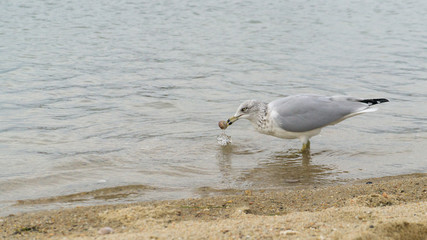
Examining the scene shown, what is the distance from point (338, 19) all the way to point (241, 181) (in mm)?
13461

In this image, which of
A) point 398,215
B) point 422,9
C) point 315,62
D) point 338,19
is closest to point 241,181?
point 398,215

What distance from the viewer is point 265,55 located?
527 inches

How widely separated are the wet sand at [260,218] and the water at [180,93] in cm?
84

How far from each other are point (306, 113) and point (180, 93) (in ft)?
11.3

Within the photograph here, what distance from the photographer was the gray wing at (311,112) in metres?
7.20

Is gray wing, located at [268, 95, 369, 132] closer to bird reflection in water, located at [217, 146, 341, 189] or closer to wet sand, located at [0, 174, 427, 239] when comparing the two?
bird reflection in water, located at [217, 146, 341, 189]

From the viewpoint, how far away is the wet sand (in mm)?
3727

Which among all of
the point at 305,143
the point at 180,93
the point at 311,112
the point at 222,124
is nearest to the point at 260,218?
the point at 311,112

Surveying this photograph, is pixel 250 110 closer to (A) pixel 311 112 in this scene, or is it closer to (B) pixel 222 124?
(B) pixel 222 124

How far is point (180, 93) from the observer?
10195mm

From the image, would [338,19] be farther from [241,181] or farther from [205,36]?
[241,181]

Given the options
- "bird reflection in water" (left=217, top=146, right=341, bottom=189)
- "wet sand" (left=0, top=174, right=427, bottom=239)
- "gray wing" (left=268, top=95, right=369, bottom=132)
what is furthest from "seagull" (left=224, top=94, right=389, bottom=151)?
"wet sand" (left=0, top=174, right=427, bottom=239)

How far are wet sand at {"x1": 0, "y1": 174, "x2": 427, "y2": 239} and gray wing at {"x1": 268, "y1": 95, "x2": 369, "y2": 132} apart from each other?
5.45ft

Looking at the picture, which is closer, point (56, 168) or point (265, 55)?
point (56, 168)
